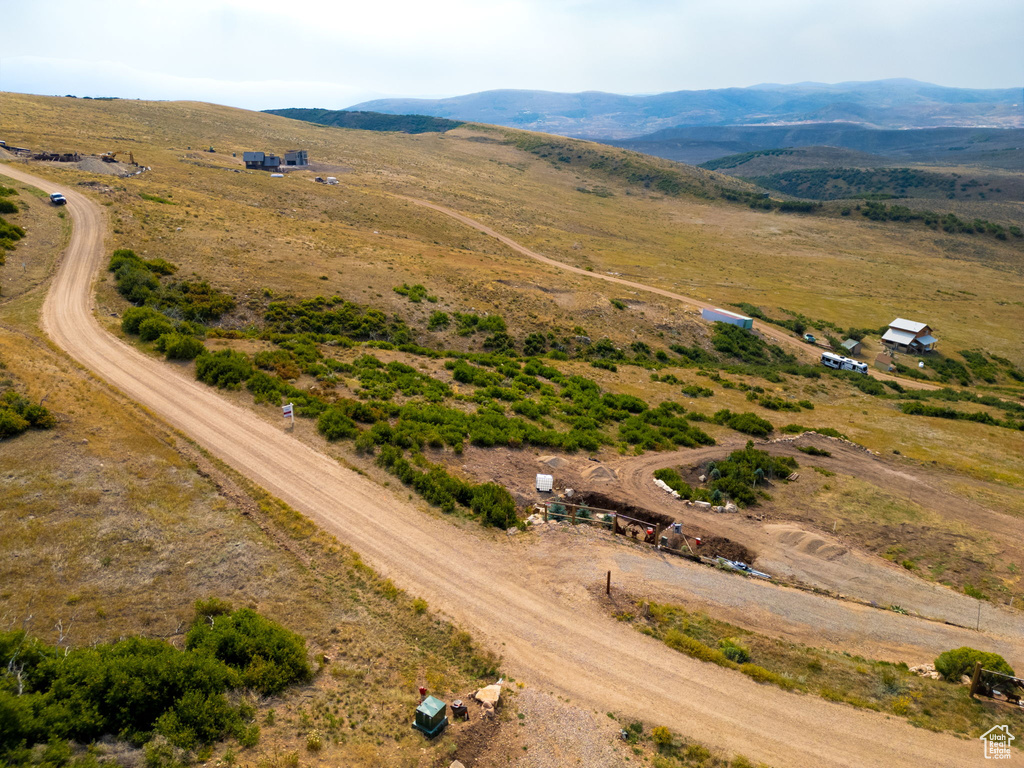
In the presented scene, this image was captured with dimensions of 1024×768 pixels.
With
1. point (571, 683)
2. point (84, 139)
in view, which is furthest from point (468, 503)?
point (84, 139)

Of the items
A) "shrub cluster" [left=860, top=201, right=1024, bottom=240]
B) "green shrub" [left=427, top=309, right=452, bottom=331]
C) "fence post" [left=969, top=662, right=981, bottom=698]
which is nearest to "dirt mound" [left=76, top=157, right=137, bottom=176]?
"green shrub" [left=427, top=309, right=452, bottom=331]

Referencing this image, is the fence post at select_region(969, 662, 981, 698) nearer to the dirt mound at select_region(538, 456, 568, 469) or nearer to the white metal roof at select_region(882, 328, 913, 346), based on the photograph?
the dirt mound at select_region(538, 456, 568, 469)

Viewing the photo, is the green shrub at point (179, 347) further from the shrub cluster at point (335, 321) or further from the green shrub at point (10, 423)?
the green shrub at point (10, 423)

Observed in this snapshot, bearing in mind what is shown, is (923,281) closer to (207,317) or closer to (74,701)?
(207,317)

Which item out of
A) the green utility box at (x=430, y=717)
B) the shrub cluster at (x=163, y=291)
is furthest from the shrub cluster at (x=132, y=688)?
the shrub cluster at (x=163, y=291)

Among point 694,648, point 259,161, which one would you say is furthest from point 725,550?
point 259,161

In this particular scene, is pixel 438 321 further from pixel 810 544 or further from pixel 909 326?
pixel 909 326
